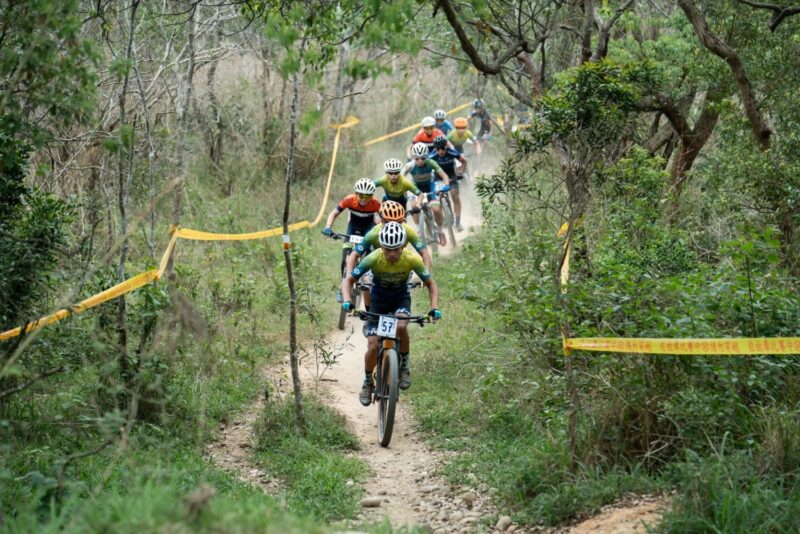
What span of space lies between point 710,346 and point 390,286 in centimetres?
381

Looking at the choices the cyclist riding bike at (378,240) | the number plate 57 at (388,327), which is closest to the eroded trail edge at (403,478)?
the number plate 57 at (388,327)

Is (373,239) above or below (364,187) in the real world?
below

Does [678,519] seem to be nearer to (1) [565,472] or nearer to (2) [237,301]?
(1) [565,472]

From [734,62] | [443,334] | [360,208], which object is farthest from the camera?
[360,208]

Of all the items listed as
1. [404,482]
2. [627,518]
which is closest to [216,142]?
[404,482]

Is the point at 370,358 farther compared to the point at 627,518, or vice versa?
the point at 370,358

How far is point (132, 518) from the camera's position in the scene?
13.5 feet

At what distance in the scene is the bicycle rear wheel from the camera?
822 centimetres

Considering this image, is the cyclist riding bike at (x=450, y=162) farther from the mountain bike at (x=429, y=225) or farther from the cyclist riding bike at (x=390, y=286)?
the cyclist riding bike at (x=390, y=286)

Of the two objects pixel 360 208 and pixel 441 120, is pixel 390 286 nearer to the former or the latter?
pixel 360 208

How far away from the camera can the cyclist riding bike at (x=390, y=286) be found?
342 inches

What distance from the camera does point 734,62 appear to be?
979 cm

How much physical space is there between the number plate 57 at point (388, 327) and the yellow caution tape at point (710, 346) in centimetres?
265

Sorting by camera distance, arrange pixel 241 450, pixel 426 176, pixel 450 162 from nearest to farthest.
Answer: pixel 241 450, pixel 426 176, pixel 450 162
